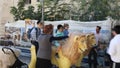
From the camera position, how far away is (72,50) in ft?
31.6

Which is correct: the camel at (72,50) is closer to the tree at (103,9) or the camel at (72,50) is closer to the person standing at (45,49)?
the person standing at (45,49)

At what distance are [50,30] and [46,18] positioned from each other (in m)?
8.04

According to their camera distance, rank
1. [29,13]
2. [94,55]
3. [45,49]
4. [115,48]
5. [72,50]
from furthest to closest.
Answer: [29,13], [94,55], [72,50], [45,49], [115,48]

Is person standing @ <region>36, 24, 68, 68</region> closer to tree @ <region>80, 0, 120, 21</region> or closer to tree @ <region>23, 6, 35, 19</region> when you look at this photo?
tree @ <region>80, 0, 120, 21</region>

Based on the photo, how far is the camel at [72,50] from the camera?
9633 mm

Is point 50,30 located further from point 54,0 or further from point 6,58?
point 54,0

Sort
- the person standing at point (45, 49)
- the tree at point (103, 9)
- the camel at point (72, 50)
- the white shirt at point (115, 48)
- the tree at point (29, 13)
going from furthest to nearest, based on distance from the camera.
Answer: the tree at point (29, 13) < the tree at point (103, 9) < the camel at point (72, 50) < the person standing at point (45, 49) < the white shirt at point (115, 48)

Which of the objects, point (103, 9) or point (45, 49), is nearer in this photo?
point (45, 49)

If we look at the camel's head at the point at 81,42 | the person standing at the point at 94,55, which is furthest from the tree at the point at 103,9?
the camel's head at the point at 81,42

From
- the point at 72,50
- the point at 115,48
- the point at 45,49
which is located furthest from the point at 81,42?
the point at 115,48

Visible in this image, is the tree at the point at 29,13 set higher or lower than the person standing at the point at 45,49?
higher

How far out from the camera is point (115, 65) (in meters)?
8.23

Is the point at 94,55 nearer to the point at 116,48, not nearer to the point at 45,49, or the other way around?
the point at 45,49

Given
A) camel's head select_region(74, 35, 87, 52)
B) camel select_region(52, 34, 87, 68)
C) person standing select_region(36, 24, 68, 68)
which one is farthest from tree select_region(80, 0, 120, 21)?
person standing select_region(36, 24, 68, 68)
